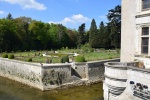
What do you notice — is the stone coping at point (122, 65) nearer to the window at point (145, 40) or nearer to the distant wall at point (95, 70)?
the window at point (145, 40)

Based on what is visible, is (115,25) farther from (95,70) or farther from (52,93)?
(52,93)

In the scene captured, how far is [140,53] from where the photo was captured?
1285 cm

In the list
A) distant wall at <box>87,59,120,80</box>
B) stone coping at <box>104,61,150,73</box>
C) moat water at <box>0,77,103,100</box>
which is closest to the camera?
stone coping at <box>104,61,150,73</box>

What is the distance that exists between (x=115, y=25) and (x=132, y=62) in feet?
108

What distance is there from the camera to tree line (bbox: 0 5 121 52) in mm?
45406

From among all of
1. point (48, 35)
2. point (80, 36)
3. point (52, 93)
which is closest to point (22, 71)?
point (52, 93)

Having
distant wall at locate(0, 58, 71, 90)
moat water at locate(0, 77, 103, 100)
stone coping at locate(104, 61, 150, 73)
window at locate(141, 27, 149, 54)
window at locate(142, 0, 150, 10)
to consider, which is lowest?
moat water at locate(0, 77, 103, 100)

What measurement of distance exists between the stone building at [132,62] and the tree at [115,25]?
29.9 meters

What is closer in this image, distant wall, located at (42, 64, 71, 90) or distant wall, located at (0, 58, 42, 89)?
distant wall, located at (42, 64, 71, 90)

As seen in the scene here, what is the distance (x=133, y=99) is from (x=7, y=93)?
12.2 meters

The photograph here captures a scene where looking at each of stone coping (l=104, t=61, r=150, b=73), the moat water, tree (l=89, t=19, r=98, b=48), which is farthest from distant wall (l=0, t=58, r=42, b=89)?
tree (l=89, t=19, r=98, b=48)

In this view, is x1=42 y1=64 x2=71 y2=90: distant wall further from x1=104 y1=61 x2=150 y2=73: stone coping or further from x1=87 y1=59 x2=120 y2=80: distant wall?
x1=104 y1=61 x2=150 y2=73: stone coping

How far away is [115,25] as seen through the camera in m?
44.3

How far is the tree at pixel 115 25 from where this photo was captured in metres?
43.9
